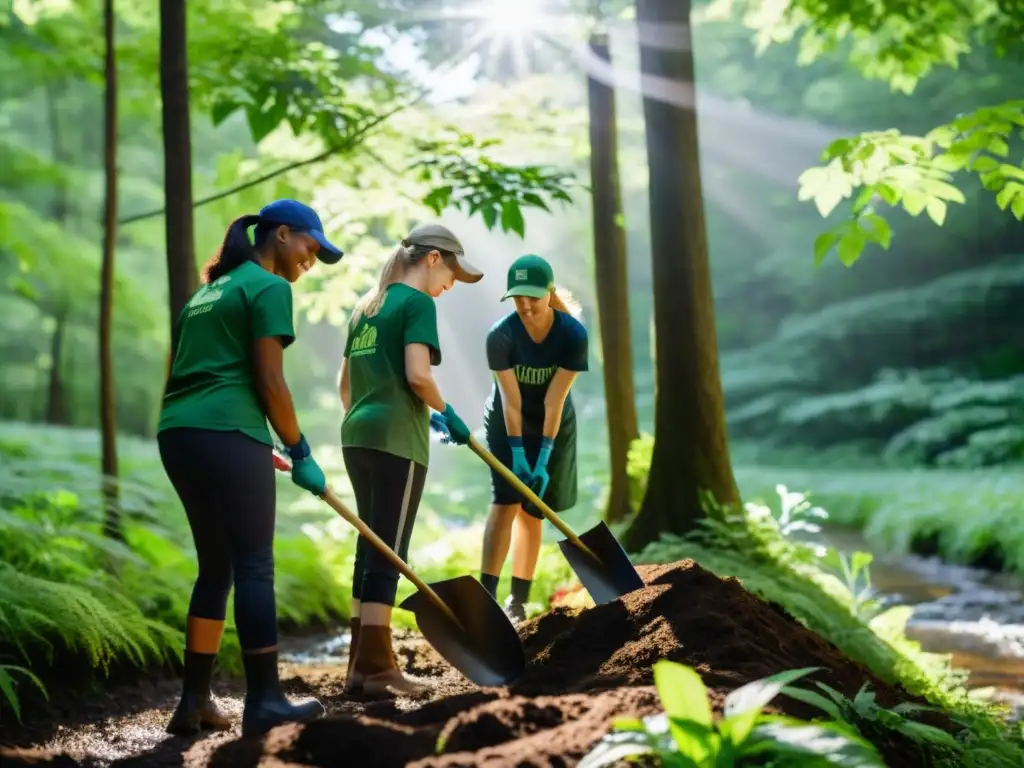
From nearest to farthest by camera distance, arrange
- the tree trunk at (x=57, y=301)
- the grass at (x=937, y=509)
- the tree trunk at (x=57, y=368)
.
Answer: the grass at (x=937, y=509) < the tree trunk at (x=57, y=301) < the tree trunk at (x=57, y=368)

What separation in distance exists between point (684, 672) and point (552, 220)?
27.6 metres

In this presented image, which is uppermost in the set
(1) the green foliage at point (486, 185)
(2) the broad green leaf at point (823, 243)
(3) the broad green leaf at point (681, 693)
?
(1) the green foliage at point (486, 185)

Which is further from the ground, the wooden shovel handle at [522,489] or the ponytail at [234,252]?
the ponytail at [234,252]

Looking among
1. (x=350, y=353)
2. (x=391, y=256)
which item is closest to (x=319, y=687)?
(x=350, y=353)

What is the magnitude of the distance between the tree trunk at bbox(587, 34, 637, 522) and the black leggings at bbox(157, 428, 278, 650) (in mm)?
6228

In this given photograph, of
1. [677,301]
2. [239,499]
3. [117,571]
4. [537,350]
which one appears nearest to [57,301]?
[117,571]

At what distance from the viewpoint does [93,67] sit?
7922 mm

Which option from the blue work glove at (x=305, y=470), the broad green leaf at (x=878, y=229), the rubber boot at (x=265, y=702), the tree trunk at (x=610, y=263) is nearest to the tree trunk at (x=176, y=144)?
the blue work glove at (x=305, y=470)

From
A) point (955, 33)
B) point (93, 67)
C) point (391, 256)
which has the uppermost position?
point (955, 33)

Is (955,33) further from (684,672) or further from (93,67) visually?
Answer: (684,672)

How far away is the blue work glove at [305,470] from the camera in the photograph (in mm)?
3887

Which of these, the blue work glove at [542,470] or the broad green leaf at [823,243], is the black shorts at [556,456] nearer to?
the blue work glove at [542,470]

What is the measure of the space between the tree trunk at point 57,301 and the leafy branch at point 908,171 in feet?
45.9

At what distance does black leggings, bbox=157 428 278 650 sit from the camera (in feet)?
12.0
